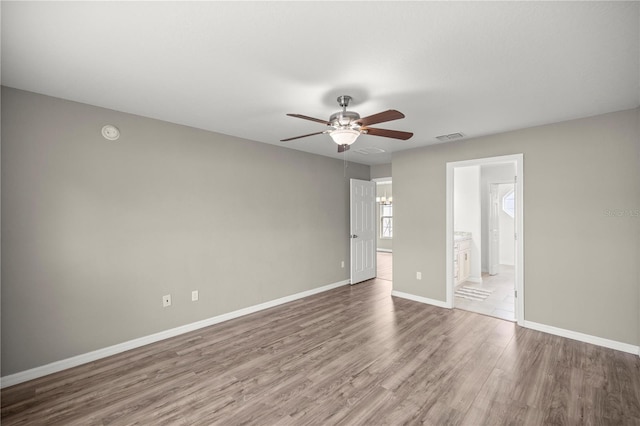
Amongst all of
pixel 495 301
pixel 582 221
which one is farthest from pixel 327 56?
pixel 495 301

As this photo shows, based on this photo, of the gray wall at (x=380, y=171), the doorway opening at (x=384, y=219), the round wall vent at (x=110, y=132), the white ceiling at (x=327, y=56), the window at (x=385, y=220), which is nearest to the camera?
the white ceiling at (x=327, y=56)

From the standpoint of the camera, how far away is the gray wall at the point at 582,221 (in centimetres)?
303

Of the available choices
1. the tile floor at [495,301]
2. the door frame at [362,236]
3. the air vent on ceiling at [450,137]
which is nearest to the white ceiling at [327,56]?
the air vent on ceiling at [450,137]

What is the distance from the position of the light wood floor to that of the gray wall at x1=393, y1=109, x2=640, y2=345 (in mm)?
398

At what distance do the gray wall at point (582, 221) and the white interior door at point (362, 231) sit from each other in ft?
7.55

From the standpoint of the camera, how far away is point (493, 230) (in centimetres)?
679

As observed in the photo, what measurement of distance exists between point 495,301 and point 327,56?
4685 millimetres

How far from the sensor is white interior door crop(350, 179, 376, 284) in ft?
Result: 19.1

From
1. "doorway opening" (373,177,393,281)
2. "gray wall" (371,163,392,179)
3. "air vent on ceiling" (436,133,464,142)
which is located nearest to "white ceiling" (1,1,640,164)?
"air vent on ceiling" (436,133,464,142)

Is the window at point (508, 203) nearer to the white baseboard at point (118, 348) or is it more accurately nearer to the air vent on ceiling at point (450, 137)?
the air vent on ceiling at point (450, 137)

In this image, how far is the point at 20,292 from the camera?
8.22ft

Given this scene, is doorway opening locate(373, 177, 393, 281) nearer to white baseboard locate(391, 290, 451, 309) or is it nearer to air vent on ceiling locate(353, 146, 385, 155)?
white baseboard locate(391, 290, 451, 309)

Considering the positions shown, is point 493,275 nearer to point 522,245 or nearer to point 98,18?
point 522,245

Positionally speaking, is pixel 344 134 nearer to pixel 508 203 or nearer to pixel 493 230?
pixel 493 230
